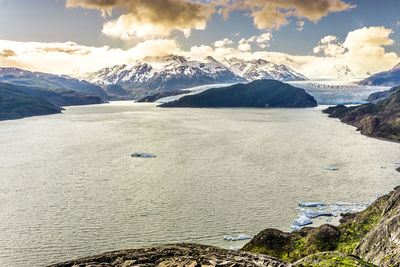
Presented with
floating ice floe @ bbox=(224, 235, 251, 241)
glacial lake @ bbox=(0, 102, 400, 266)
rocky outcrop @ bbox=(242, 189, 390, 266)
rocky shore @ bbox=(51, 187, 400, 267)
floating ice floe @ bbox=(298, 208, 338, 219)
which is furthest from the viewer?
floating ice floe @ bbox=(298, 208, 338, 219)

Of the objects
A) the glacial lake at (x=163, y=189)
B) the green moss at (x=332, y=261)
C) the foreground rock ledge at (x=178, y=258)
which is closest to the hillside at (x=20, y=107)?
the glacial lake at (x=163, y=189)

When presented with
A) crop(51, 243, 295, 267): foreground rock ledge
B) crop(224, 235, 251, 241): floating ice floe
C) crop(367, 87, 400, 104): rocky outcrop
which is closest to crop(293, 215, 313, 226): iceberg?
crop(224, 235, 251, 241): floating ice floe

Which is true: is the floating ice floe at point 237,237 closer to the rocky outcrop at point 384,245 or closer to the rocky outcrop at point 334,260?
the rocky outcrop at point 384,245

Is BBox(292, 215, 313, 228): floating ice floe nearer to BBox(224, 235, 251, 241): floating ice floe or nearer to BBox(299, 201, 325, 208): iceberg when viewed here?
BBox(299, 201, 325, 208): iceberg

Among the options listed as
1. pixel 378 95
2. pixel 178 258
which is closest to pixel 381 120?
pixel 178 258

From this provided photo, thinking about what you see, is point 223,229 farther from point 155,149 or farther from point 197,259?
point 155,149

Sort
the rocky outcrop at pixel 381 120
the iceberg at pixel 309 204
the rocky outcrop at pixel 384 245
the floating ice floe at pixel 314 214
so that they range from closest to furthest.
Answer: the rocky outcrop at pixel 384 245 → the floating ice floe at pixel 314 214 → the iceberg at pixel 309 204 → the rocky outcrop at pixel 381 120

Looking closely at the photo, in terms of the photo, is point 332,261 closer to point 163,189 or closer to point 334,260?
point 334,260
